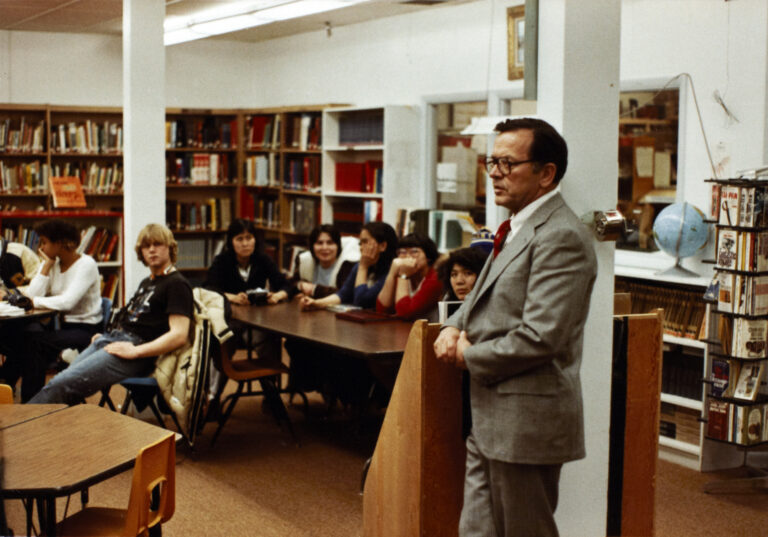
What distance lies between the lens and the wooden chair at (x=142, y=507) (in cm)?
281

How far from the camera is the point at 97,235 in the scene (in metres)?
8.67

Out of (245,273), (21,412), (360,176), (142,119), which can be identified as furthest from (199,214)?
(21,412)

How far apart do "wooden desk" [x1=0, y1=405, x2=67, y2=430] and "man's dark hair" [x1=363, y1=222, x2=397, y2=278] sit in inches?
113

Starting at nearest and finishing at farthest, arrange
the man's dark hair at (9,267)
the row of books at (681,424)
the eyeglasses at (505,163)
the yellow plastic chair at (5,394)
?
the eyeglasses at (505,163), the yellow plastic chair at (5,394), the row of books at (681,424), the man's dark hair at (9,267)

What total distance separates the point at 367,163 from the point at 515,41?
2.01 meters

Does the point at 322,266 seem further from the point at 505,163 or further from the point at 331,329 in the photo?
the point at 505,163

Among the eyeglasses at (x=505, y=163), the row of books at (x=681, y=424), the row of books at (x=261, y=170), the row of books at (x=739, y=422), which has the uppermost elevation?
the row of books at (x=261, y=170)

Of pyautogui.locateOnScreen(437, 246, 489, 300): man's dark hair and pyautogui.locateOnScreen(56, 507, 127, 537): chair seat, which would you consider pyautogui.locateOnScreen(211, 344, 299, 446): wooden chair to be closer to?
pyautogui.locateOnScreen(437, 246, 489, 300): man's dark hair

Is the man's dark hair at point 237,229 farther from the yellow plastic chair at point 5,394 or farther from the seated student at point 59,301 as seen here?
the yellow plastic chair at point 5,394

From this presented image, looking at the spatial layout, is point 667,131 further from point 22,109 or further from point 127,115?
point 22,109

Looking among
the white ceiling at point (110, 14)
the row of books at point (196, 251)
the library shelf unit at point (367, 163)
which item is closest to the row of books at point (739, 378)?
the library shelf unit at point (367, 163)

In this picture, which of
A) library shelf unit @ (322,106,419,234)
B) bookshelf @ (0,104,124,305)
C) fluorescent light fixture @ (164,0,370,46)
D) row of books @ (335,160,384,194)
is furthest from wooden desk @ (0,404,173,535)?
bookshelf @ (0,104,124,305)

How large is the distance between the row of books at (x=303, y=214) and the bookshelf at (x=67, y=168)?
1792 millimetres

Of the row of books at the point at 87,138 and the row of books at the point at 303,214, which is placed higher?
the row of books at the point at 87,138
